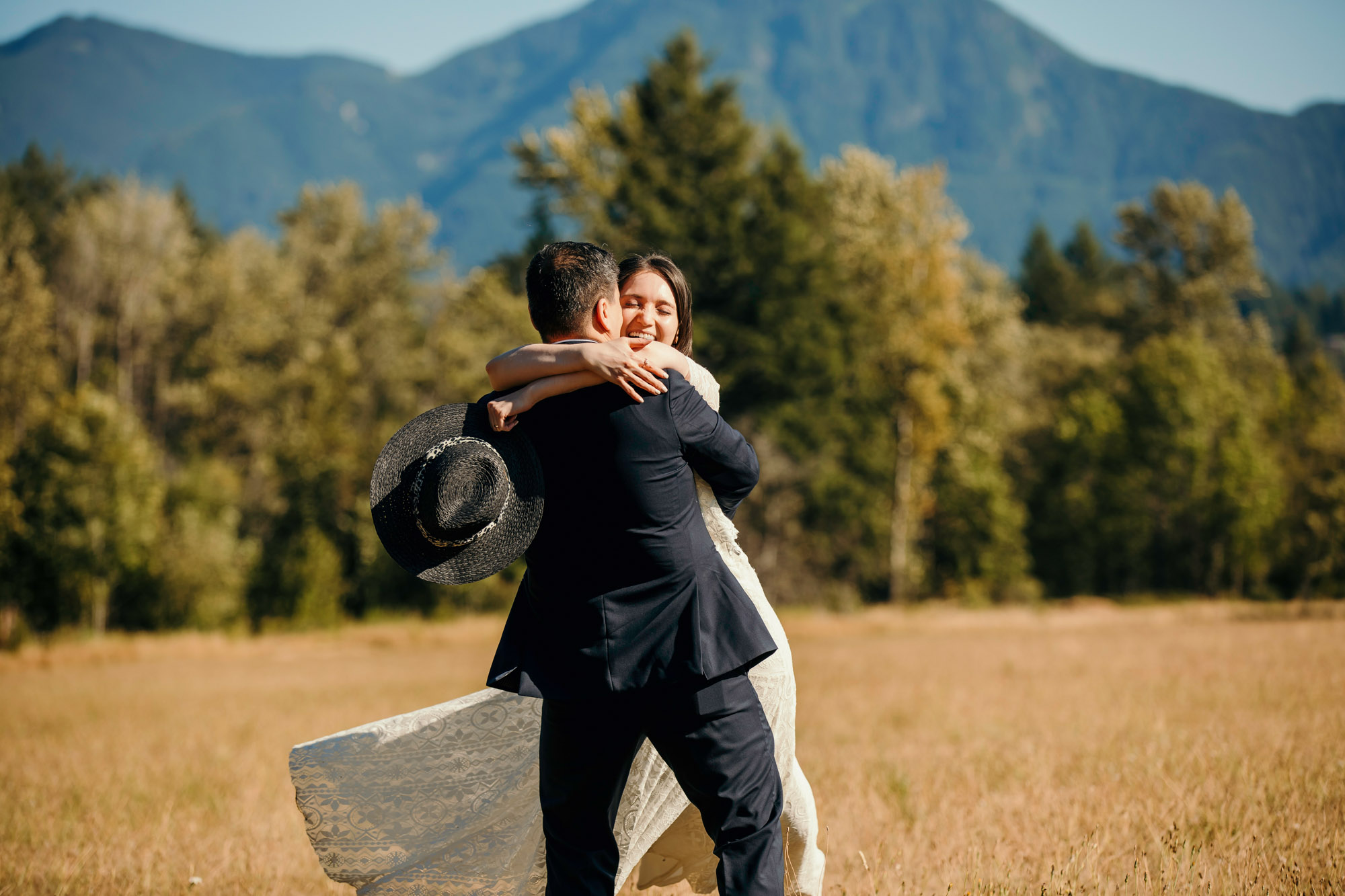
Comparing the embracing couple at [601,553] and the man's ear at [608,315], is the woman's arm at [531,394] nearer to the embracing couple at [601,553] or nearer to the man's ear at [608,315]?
the embracing couple at [601,553]

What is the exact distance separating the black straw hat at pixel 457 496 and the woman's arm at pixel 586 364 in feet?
0.56

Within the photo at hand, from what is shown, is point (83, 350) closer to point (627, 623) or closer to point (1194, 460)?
point (627, 623)

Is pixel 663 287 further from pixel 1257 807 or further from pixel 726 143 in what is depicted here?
pixel 726 143

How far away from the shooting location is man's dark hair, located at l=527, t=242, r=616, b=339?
2824 mm

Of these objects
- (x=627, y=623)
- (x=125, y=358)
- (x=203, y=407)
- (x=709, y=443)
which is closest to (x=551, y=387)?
(x=709, y=443)

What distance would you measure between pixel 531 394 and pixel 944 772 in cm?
443

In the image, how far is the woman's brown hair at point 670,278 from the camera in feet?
11.7

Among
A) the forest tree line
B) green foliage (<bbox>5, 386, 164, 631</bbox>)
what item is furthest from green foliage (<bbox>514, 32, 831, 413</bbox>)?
green foliage (<bbox>5, 386, 164, 631</bbox>)

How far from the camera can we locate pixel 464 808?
11.4 feet

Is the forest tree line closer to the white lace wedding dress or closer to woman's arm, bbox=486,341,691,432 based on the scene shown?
the white lace wedding dress

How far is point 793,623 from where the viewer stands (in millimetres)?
28234

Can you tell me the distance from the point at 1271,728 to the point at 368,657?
2000 cm

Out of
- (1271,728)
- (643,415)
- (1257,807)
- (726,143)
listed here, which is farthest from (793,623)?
(643,415)

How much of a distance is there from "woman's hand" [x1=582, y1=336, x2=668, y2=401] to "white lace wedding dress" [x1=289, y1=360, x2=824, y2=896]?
2.33 feet
